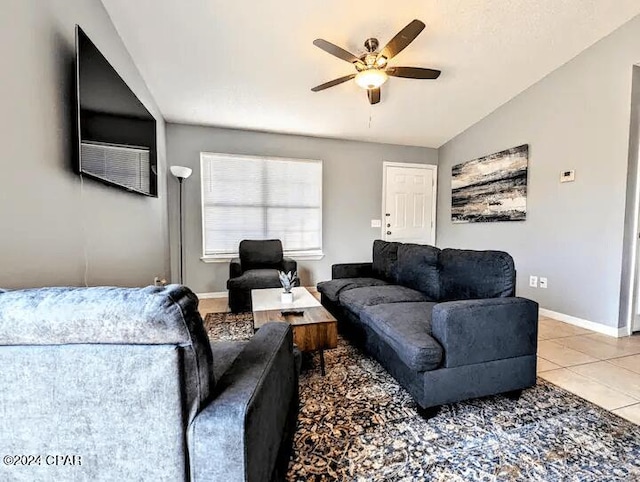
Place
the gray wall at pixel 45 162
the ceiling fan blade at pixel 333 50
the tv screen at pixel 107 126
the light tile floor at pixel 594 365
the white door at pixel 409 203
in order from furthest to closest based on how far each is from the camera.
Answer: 1. the white door at pixel 409 203
2. the ceiling fan blade at pixel 333 50
3. the light tile floor at pixel 594 365
4. the tv screen at pixel 107 126
5. the gray wall at pixel 45 162

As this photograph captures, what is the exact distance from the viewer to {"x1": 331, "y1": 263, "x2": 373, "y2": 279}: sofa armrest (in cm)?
339

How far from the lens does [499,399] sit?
182cm

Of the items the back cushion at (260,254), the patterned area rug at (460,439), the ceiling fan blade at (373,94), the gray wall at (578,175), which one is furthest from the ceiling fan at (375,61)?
the patterned area rug at (460,439)

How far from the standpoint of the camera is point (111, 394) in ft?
2.32

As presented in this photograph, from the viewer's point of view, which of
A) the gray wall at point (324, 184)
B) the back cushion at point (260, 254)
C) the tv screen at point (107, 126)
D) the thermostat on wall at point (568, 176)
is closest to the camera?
the tv screen at point (107, 126)

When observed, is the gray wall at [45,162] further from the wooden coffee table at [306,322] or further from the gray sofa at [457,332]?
the gray sofa at [457,332]

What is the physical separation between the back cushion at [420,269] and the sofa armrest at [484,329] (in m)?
0.70

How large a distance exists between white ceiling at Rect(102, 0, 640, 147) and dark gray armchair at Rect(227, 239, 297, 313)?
1.71 metres

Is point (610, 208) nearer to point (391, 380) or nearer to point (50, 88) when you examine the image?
point (391, 380)

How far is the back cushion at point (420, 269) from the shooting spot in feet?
8.06

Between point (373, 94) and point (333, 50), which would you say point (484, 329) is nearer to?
point (333, 50)

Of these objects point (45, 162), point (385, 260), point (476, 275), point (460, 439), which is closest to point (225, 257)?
point (385, 260)

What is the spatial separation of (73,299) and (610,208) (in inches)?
158

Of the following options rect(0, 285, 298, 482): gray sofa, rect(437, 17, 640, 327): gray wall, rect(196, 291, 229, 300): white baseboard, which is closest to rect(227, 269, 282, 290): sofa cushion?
rect(196, 291, 229, 300): white baseboard
